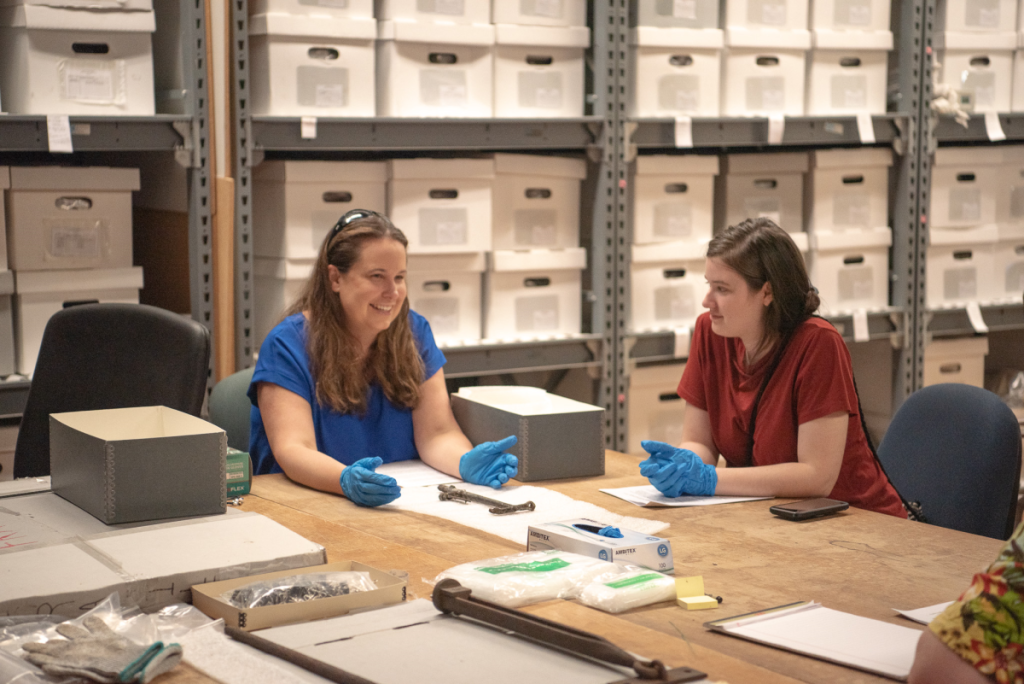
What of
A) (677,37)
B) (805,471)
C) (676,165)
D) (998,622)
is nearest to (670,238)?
(676,165)

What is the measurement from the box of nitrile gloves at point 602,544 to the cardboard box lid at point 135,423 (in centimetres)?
53

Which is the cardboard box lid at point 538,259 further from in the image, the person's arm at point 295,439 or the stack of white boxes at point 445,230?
the person's arm at point 295,439

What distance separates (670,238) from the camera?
3.42 metres

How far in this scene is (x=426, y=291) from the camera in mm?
3129

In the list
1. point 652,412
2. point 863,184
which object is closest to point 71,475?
point 652,412

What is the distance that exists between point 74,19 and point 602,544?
73.9 inches

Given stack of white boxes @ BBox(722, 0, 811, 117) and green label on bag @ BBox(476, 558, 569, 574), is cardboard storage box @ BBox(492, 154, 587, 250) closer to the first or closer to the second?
stack of white boxes @ BBox(722, 0, 811, 117)

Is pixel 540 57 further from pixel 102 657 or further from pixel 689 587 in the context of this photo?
pixel 102 657

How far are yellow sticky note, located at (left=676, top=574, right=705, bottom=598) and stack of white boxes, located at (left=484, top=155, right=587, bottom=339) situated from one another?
6.06 feet

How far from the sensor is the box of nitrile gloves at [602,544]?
4.96ft

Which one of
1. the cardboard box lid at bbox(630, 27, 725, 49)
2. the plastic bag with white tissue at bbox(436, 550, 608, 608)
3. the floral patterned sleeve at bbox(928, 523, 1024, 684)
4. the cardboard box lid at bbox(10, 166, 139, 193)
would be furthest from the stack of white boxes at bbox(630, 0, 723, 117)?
the floral patterned sleeve at bbox(928, 523, 1024, 684)

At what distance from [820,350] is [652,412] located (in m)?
1.43

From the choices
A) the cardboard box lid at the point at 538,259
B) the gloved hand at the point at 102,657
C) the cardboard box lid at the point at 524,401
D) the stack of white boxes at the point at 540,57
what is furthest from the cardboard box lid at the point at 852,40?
the gloved hand at the point at 102,657

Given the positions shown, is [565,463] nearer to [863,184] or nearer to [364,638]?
[364,638]
